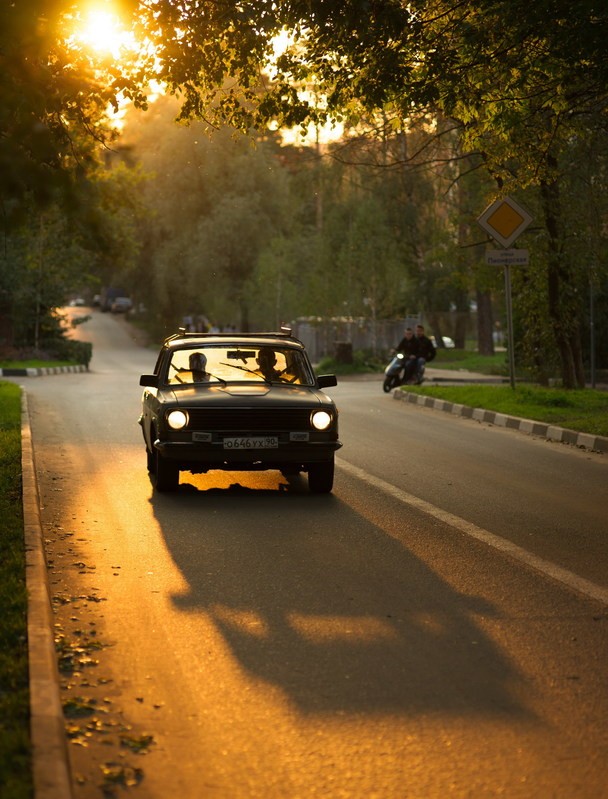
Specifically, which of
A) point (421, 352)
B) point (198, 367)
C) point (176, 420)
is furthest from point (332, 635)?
point (421, 352)

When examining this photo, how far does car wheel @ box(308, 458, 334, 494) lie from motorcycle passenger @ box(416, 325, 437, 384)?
2122 cm

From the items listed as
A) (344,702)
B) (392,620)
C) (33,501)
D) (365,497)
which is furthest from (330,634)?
(365,497)

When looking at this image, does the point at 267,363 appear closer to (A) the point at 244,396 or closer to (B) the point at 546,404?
(A) the point at 244,396

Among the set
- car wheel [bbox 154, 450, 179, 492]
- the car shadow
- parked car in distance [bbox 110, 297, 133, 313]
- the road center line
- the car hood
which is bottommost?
the road center line

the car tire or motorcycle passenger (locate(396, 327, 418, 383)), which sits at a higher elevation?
motorcycle passenger (locate(396, 327, 418, 383))

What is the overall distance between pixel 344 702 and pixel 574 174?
2184cm

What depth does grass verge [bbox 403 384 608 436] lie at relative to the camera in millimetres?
20000

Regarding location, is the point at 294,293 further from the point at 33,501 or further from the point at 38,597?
the point at 38,597

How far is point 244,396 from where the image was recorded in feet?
41.2

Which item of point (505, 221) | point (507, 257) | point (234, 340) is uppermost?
point (505, 221)

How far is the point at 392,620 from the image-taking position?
736 cm

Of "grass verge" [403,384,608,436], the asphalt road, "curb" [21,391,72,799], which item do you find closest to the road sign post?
"grass verge" [403,384,608,436]

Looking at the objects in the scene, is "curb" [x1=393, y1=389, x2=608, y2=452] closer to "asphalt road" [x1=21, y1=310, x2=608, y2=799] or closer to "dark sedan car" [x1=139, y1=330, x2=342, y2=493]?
"asphalt road" [x1=21, y1=310, x2=608, y2=799]

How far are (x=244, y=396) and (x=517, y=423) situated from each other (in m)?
9.73
